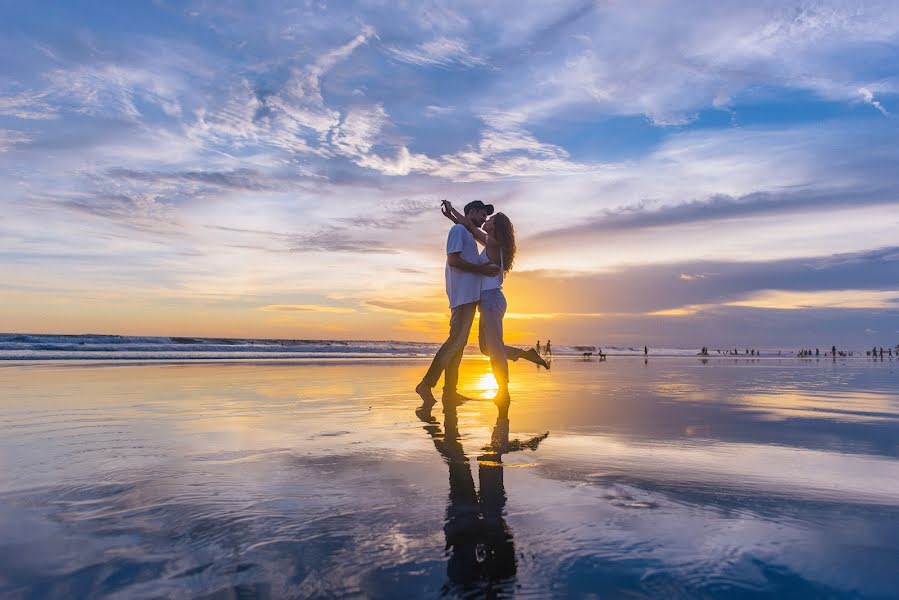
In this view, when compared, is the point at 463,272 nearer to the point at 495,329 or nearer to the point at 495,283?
the point at 495,283

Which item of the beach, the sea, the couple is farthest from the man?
the sea

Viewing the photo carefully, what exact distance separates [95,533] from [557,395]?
7.92 metres

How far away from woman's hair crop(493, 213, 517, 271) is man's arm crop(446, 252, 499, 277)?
0.38 metres

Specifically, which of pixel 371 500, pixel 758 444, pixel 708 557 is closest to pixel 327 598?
pixel 371 500

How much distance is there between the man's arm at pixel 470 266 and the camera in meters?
7.46

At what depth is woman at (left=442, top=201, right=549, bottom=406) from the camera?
7613 mm

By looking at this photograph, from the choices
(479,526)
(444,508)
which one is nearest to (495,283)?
(444,508)

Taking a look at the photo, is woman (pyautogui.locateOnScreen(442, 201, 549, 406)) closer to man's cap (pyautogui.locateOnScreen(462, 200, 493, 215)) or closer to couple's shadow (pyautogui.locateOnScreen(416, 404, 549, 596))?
man's cap (pyautogui.locateOnScreen(462, 200, 493, 215))

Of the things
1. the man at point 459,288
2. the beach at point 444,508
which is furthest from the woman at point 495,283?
the beach at point 444,508

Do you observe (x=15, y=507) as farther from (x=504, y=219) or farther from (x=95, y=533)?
(x=504, y=219)

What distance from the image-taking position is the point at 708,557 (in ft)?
7.04

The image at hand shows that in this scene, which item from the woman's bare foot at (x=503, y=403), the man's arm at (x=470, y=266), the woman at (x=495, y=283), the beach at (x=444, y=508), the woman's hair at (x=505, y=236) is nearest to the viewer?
the beach at (x=444, y=508)

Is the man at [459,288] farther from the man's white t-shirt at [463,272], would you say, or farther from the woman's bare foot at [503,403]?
the woman's bare foot at [503,403]

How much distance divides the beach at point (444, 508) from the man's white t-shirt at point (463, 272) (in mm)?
1973
